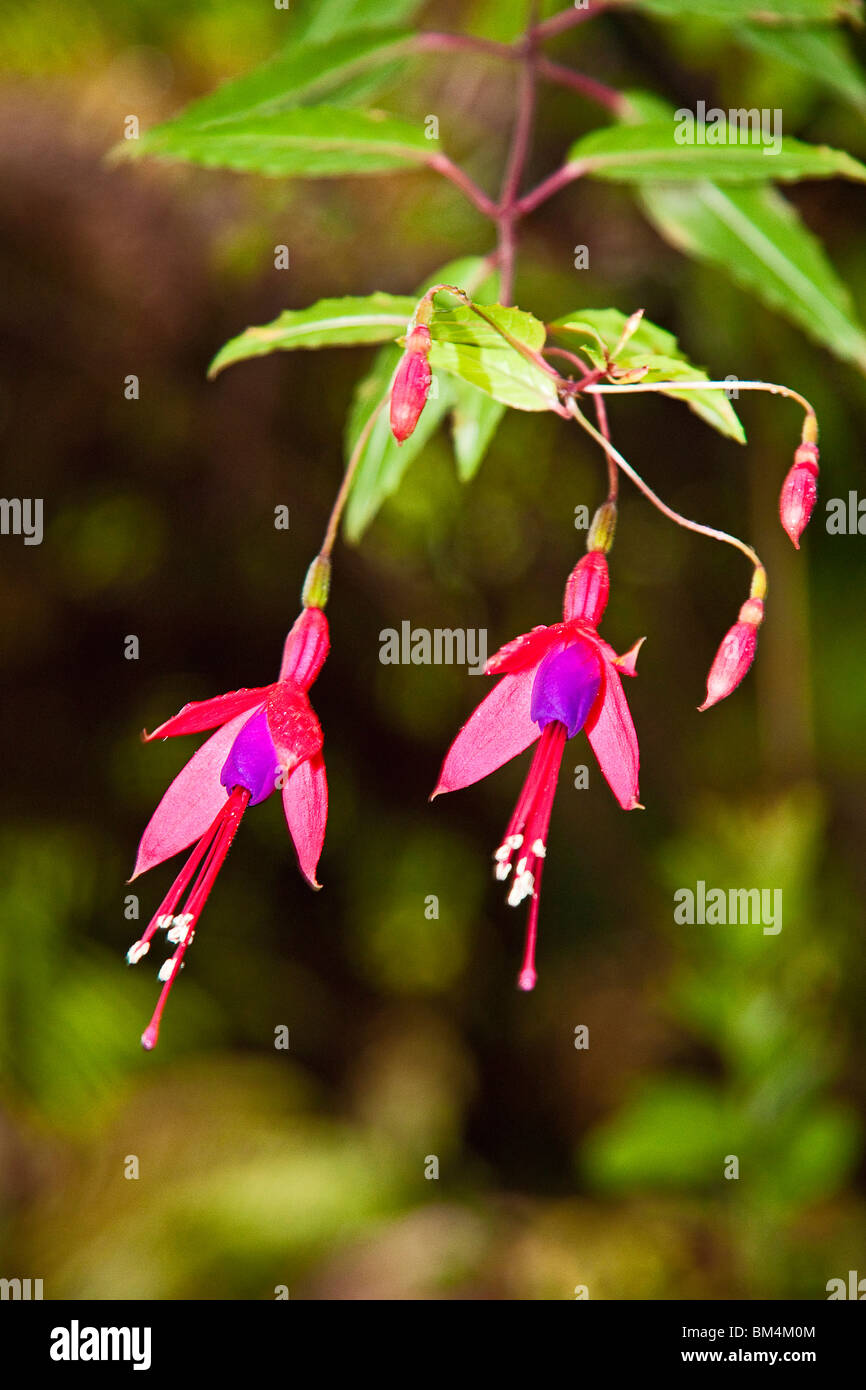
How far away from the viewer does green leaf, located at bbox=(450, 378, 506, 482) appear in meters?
0.72

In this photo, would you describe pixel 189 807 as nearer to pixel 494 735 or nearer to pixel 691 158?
pixel 494 735

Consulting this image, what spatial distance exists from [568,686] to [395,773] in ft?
5.17

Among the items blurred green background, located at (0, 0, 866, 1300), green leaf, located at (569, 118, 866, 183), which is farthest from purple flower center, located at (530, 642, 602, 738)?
blurred green background, located at (0, 0, 866, 1300)

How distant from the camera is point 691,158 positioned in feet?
2.38

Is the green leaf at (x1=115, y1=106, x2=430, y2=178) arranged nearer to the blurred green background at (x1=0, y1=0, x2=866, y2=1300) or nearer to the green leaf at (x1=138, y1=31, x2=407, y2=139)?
the green leaf at (x1=138, y1=31, x2=407, y2=139)

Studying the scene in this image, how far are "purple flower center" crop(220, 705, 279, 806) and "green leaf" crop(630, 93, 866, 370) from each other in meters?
0.49

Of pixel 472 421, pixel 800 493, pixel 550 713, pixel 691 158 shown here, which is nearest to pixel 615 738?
pixel 550 713

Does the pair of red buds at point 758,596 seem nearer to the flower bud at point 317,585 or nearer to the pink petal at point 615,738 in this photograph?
the pink petal at point 615,738

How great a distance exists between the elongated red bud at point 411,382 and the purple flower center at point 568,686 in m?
0.15

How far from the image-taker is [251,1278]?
172 centimetres

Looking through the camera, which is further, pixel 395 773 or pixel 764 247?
pixel 395 773

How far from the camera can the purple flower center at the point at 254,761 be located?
60 cm

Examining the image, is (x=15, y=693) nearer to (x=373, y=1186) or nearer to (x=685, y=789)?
(x=373, y=1186)
